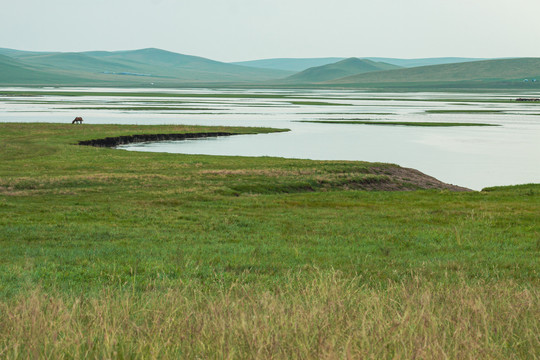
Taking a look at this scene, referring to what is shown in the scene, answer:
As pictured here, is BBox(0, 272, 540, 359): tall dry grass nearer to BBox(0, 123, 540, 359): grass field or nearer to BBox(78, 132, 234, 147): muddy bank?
BBox(0, 123, 540, 359): grass field

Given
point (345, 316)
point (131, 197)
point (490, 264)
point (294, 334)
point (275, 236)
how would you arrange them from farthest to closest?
point (131, 197) → point (275, 236) → point (490, 264) → point (345, 316) → point (294, 334)

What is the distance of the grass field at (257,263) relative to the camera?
19.1 feet

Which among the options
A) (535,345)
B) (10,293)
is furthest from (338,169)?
(535,345)

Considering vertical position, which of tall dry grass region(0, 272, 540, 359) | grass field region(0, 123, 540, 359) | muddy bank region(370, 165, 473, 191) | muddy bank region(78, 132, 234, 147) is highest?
tall dry grass region(0, 272, 540, 359)

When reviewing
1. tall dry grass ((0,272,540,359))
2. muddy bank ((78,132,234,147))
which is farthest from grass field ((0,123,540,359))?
muddy bank ((78,132,234,147))

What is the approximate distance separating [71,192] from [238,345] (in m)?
24.9

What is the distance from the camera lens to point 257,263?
45.4ft

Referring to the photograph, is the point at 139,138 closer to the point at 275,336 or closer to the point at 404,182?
the point at 404,182

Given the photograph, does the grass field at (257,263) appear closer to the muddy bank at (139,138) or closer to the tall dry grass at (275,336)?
the tall dry grass at (275,336)

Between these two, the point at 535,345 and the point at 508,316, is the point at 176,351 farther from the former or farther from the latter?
the point at 508,316

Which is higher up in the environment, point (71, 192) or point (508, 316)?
point (508, 316)

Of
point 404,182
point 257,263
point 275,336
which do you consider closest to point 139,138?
point 404,182

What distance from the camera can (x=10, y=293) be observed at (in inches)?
408

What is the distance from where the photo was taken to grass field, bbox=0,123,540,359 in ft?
19.1
